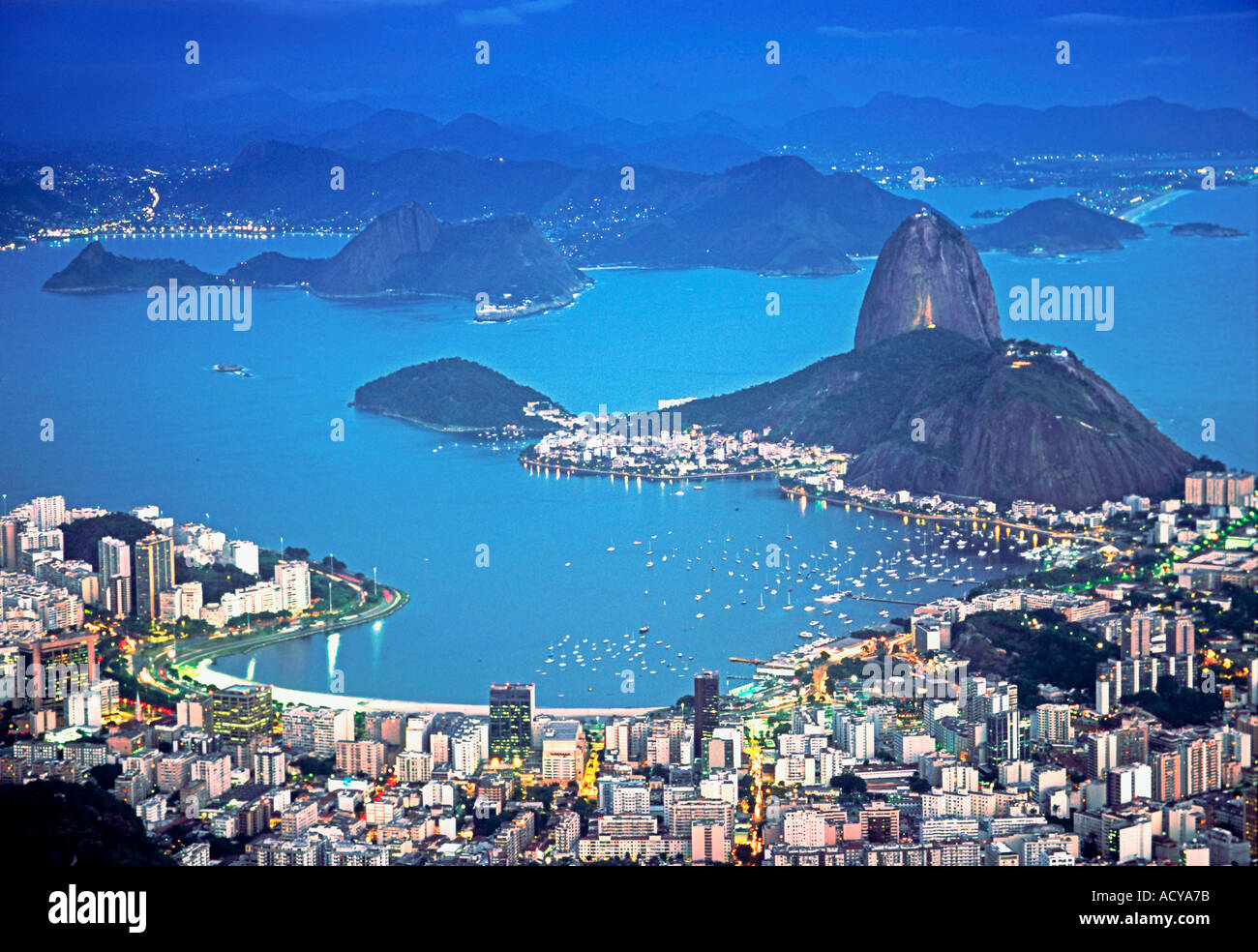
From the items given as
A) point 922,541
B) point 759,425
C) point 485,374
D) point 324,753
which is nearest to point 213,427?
point 485,374

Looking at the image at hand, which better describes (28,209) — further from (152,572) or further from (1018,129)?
(1018,129)

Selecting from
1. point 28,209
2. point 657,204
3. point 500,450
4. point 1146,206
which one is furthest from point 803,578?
point 657,204

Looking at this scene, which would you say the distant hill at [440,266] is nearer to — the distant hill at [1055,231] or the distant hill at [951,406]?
the distant hill at [1055,231]

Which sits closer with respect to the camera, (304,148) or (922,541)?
(922,541)

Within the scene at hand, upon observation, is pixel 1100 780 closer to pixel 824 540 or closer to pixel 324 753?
pixel 324 753

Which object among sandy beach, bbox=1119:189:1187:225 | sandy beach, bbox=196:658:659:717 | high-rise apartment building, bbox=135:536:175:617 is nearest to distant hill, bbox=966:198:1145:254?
sandy beach, bbox=1119:189:1187:225

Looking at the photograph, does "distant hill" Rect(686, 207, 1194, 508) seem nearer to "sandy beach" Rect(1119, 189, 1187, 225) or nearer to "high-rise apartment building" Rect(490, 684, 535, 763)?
"sandy beach" Rect(1119, 189, 1187, 225)

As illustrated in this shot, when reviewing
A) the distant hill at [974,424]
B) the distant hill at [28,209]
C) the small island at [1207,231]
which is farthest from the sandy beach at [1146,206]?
the distant hill at [28,209]
